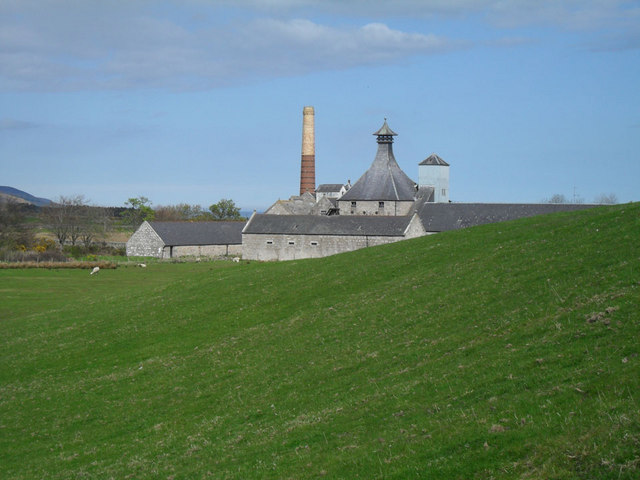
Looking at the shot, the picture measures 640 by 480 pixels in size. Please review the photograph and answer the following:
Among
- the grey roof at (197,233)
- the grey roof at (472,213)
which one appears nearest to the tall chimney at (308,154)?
the grey roof at (197,233)

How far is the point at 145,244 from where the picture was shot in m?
99.1

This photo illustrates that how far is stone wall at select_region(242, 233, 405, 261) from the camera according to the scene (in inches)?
2990

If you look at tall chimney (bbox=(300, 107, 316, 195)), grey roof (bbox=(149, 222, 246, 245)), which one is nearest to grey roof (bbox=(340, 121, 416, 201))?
grey roof (bbox=(149, 222, 246, 245))

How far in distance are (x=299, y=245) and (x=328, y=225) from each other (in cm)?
420

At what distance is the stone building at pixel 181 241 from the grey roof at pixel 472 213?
34.5 meters

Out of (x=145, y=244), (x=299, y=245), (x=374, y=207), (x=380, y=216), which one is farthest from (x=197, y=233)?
(x=380, y=216)

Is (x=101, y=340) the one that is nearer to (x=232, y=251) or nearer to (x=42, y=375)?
(x=42, y=375)

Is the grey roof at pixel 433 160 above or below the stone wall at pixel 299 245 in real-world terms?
above

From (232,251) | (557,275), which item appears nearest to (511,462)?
(557,275)

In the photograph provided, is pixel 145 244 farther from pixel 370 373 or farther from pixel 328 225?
pixel 370 373

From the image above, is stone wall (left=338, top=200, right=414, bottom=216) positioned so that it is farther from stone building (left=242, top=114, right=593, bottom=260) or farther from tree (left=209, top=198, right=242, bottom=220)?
tree (left=209, top=198, right=242, bottom=220)

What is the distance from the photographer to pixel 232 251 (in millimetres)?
104625

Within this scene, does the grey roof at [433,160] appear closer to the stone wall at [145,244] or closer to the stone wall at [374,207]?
the stone wall at [374,207]

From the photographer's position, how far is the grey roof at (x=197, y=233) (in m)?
99.3
